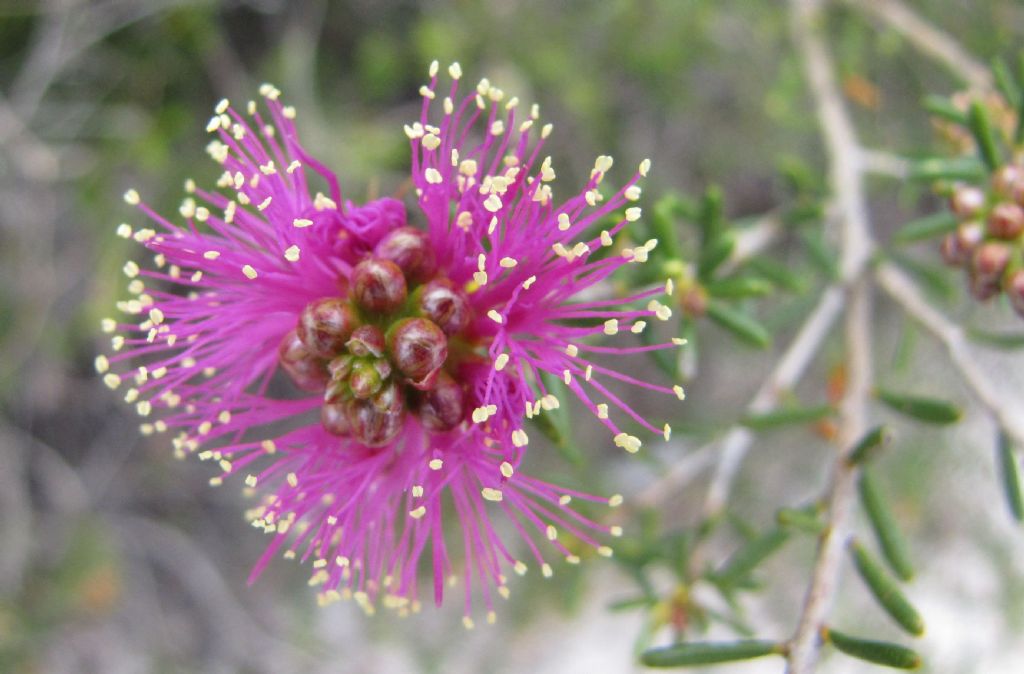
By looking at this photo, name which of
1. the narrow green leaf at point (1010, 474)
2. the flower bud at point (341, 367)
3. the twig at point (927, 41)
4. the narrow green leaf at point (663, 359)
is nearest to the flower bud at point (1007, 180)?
the narrow green leaf at point (1010, 474)

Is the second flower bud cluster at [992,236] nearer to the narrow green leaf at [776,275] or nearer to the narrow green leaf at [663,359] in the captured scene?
the narrow green leaf at [776,275]

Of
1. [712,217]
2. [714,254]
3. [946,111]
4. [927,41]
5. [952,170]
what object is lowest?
[714,254]

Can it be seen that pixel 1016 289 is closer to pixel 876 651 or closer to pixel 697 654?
pixel 876 651

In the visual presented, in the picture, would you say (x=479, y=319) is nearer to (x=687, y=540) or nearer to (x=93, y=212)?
(x=687, y=540)

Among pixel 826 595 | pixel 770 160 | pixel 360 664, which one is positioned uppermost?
pixel 770 160

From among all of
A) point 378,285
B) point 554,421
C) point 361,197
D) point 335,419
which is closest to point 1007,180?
point 554,421

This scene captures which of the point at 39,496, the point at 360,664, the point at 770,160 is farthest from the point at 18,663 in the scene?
the point at 770,160
